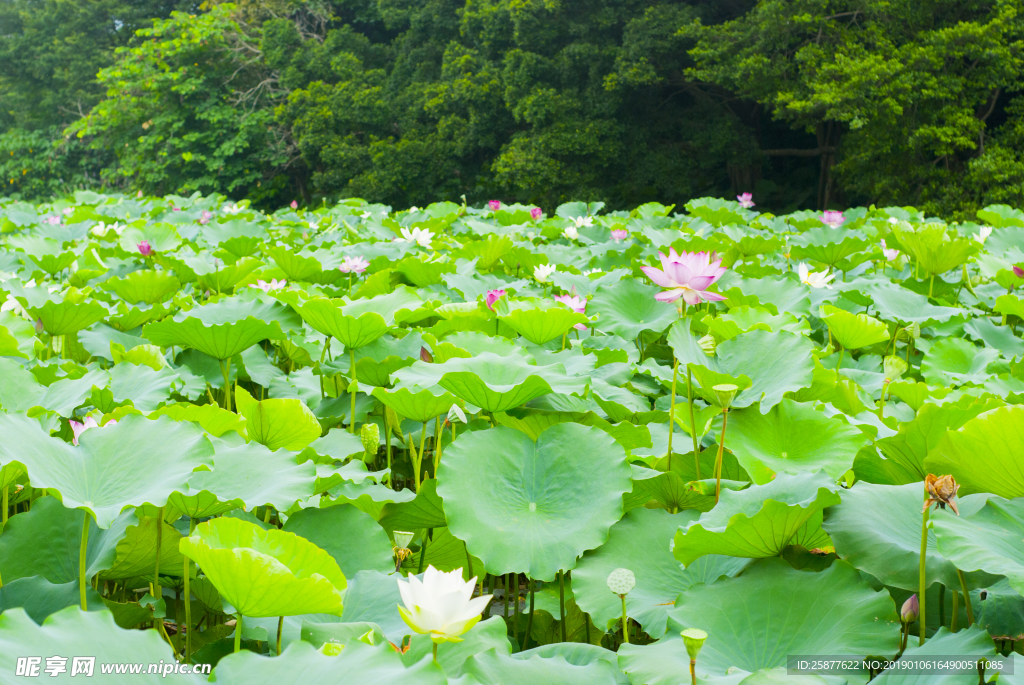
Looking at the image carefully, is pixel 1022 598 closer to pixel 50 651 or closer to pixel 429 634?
pixel 429 634

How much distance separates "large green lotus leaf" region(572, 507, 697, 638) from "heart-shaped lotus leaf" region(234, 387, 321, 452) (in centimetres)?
41

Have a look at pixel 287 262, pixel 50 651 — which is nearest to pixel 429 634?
pixel 50 651

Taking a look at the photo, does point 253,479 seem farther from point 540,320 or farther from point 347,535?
point 540,320

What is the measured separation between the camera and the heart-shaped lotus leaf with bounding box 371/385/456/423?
0.89 m

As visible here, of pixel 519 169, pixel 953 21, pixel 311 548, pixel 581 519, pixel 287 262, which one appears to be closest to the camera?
pixel 311 548

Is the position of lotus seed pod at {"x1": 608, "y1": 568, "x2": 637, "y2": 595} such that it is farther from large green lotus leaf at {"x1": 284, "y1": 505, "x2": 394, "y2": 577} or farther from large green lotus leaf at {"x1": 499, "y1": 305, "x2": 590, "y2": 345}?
large green lotus leaf at {"x1": 499, "y1": 305, "x2": 590, "y2": 345}

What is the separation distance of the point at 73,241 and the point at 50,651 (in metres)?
2.63

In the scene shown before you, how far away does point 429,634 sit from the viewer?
56 cm

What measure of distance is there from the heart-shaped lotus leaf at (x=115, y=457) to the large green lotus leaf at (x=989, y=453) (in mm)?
679

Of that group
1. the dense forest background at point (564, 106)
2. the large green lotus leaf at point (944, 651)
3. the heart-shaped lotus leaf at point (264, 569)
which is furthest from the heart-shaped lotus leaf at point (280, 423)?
the dense forest background at point (564, 106)

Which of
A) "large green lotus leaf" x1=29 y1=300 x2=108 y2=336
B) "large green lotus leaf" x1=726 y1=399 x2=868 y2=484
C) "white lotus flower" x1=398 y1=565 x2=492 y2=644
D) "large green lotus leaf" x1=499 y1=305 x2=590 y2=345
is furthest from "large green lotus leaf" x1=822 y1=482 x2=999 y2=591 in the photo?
"large green lotus leaf" x1=29 y1=300 x2=108 y2=336

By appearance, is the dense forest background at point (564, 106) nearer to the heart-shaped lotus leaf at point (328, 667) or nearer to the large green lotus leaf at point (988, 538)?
the large green lotus leaf at point (988, 538)

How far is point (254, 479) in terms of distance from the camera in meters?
0.75

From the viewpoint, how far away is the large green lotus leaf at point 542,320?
1154 millimetres
